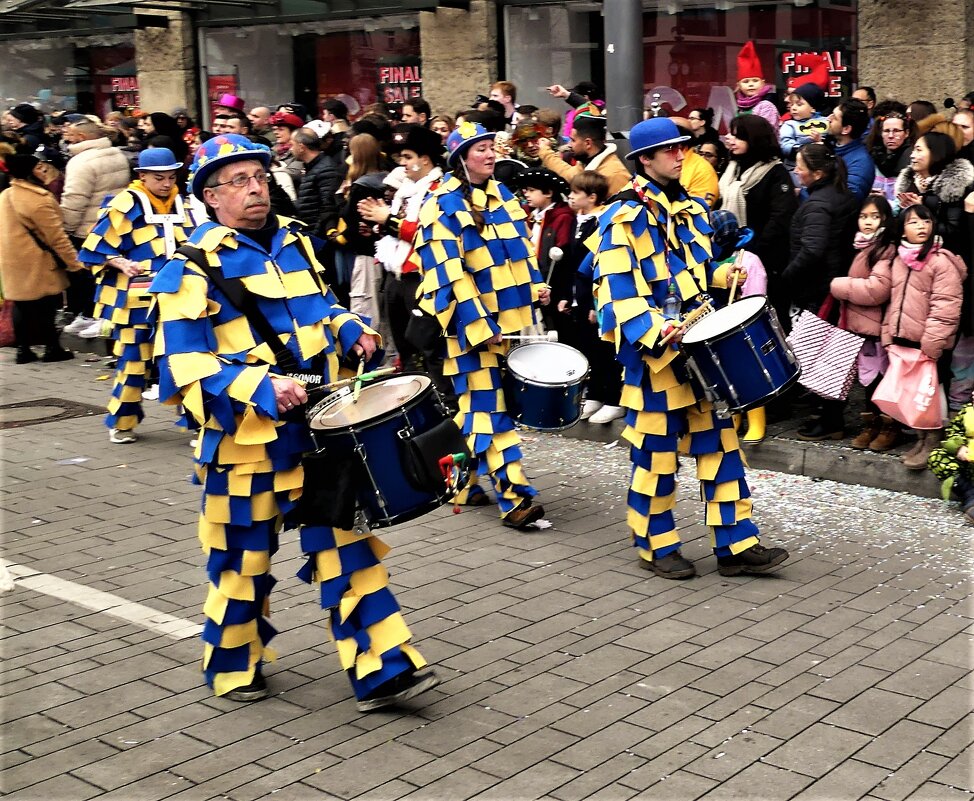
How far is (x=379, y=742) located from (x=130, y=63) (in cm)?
1662

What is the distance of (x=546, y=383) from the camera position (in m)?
6.99

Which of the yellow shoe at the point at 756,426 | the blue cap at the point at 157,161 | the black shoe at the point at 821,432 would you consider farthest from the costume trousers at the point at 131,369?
the black shoe at the point at 821,432

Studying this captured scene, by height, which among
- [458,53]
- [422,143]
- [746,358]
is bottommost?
[746,358]

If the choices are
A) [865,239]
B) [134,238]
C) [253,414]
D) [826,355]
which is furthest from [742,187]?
[253,414]

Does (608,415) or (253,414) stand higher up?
(253,414)

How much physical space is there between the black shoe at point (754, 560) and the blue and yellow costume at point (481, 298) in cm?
131

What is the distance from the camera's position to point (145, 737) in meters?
4.90

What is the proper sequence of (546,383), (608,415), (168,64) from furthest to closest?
(168,64), (608,415), (546,383)

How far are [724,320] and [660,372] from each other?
1.60 feet

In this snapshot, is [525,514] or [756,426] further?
[756,426]

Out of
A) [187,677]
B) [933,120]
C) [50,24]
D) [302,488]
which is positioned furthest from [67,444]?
[50,24]

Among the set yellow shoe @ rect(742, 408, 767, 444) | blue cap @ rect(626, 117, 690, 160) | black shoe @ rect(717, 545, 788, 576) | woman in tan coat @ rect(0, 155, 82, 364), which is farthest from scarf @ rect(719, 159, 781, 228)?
woman in tan coat @ rect(0, 155, 82, 364)

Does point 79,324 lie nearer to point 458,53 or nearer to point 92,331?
point 92,331

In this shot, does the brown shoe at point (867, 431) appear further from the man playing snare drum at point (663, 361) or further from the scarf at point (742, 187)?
the man playing snare drum at point (663, 361)
